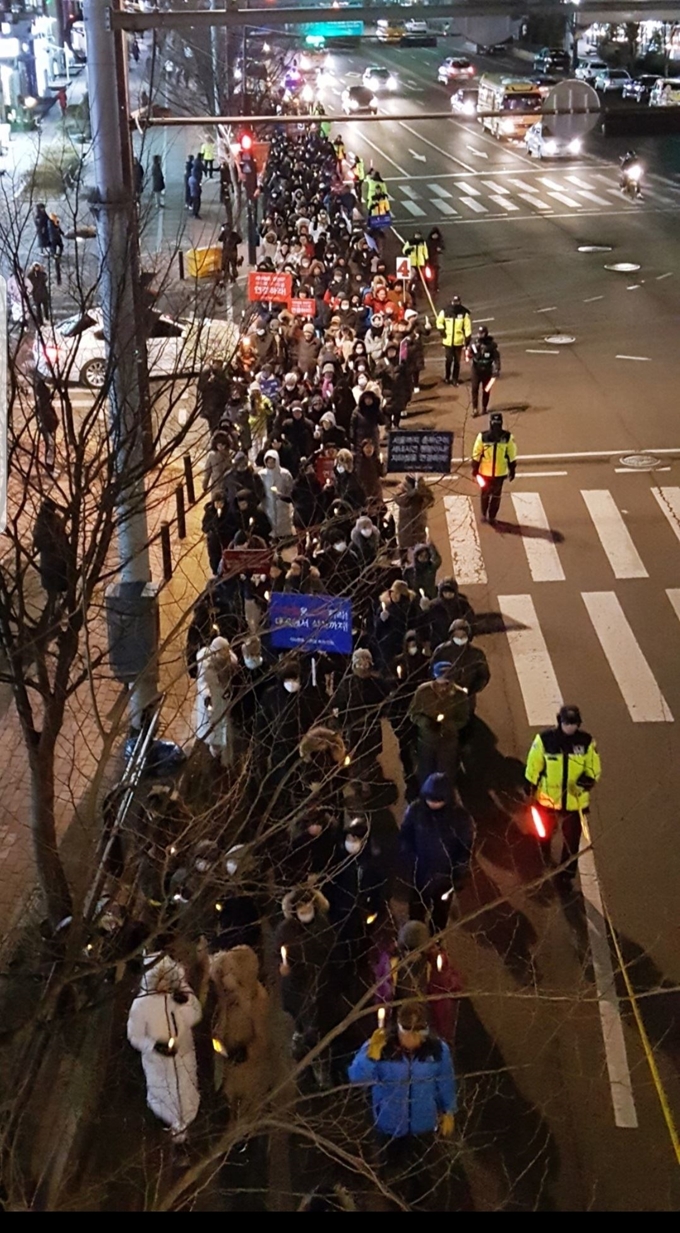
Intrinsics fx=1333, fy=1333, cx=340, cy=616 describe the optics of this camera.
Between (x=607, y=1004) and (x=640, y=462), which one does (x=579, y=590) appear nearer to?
(x=640, y=462)

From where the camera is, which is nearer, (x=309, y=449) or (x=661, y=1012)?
(x=661, y=1012)

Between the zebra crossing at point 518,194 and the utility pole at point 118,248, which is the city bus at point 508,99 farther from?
the utility pole at point 118,248

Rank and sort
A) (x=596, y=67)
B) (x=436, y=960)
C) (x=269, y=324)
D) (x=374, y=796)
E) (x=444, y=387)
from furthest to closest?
(x=596, y=67) → (x=444, y=387) → (x=269, y=324) → (x=374, y=796) → (x=436, y=960)

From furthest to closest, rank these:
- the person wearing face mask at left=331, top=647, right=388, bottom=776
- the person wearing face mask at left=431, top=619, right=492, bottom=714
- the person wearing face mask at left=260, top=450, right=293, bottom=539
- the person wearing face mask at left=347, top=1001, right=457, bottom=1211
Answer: the person wearing face mask at left=260, top=450, right=293, bottom=539, the person wearing face mask at left=431, top=619, right=492, bottom=714, the person wearing face mask at left=331, top=647, right=388, bottom=776, the person wearing face mask at left=347, top=1001, right=457, bottom=1211

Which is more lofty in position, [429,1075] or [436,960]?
[429,1075]

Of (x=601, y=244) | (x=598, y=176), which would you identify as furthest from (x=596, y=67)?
(x=601, y=244)

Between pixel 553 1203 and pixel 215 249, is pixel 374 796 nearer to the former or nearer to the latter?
pixel 553 1203

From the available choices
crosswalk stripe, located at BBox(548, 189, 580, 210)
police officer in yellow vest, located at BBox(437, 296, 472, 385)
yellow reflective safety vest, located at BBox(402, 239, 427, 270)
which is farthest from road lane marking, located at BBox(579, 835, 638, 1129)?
crosswalk stripe, located at BBox(548, 189, 580, 210)

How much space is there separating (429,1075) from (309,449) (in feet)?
34.7

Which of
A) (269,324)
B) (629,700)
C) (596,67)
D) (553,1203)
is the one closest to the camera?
(553,1203)

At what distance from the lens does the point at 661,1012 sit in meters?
8.39

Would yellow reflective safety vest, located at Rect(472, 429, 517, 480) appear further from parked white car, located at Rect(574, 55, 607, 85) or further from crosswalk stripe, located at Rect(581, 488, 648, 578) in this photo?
parked white car, located at Rect(574, 55, 607, 85)

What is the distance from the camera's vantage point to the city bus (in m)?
48.8

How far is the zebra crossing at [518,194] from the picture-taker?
3981cm
